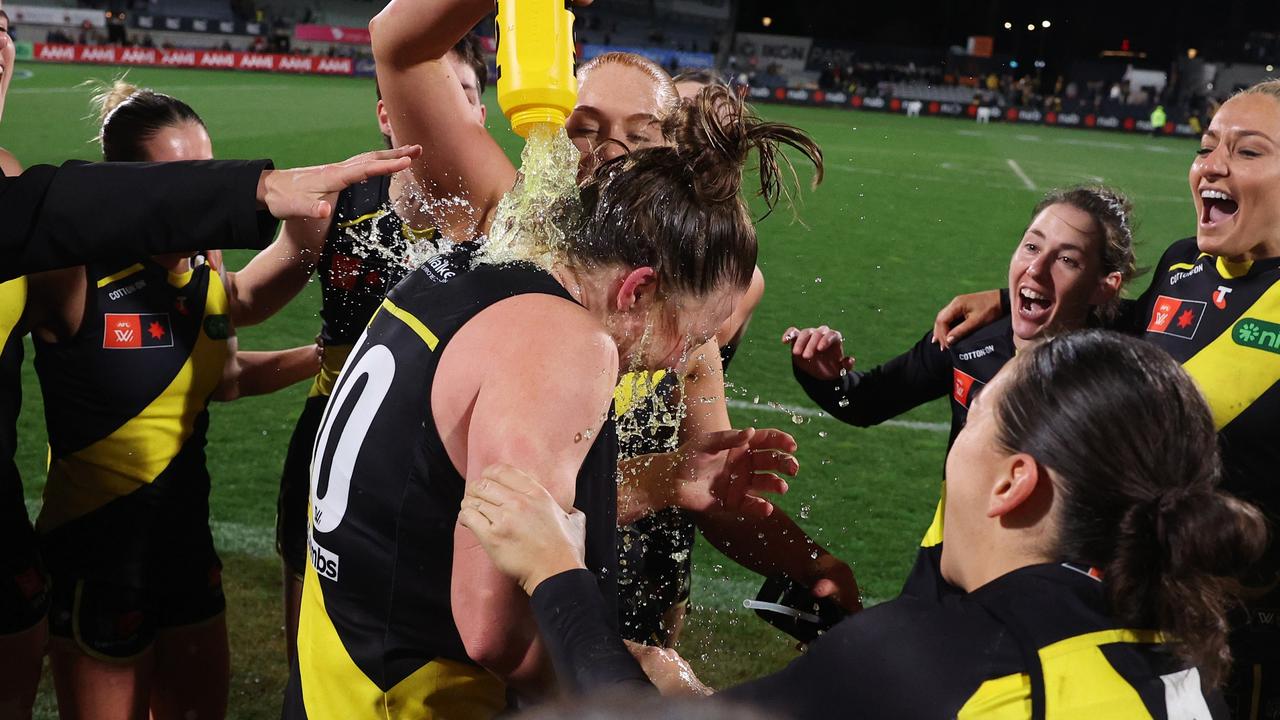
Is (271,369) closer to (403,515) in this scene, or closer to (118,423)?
(118,423)

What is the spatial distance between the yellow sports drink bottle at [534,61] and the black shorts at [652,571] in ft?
4.34

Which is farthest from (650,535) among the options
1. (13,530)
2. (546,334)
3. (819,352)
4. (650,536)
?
(13,530)

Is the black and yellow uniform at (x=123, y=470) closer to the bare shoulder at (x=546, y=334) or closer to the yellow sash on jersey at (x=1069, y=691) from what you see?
the bare shoulder at (x=546, y=334)

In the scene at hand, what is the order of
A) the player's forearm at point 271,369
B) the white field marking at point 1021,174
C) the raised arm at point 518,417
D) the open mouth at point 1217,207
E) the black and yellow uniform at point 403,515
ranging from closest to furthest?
the raised arm at point 518,417 < the black and yellow uniform at point 403,515 < the open mouth at point 1217,207 < the player's forearm at point 271,369 < the white field marking at point 1021,174

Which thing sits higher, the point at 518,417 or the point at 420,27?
the point at 420,27

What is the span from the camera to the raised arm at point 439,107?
6.55ft

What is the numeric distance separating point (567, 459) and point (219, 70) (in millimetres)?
34600

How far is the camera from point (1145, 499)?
1.39 m

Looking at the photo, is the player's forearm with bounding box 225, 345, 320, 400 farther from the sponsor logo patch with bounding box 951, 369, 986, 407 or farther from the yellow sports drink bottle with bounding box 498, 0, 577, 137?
the sponsor logo patch with bounding box 951, 369, 986, 407

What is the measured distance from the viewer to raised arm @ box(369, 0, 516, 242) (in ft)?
6.55

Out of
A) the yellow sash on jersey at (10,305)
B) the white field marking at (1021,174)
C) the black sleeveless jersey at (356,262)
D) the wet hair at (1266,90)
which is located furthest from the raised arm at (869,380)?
the white field marking at (1021,174)

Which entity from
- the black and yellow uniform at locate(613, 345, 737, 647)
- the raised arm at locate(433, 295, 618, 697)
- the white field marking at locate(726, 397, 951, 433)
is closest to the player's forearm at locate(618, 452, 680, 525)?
the black and yellow uniform at locate(613, 345, 737, 647)

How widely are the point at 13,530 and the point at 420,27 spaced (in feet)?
5.88

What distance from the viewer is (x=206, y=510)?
10.3 ft
